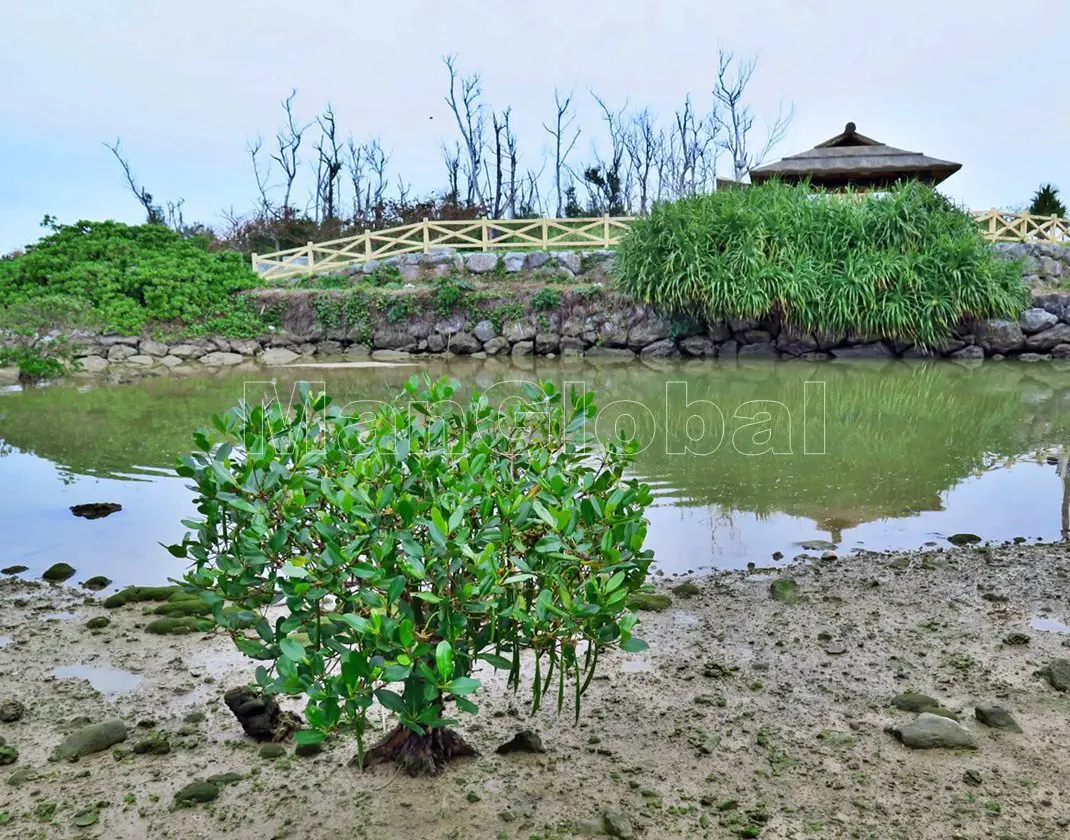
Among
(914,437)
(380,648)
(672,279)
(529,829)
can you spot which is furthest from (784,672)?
(672,279)

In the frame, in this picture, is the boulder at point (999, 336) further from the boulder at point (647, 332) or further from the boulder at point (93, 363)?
the boulder at point (93, 363)

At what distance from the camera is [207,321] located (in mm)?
19391

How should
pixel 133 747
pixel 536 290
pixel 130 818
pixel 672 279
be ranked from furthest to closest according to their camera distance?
pixel 536 290
pixel 672 279
pixel 133 747
pixel 130 818

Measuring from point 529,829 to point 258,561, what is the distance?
0.94 m

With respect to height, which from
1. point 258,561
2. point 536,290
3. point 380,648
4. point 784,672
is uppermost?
point 536,290

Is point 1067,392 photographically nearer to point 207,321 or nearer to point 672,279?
point 672,279

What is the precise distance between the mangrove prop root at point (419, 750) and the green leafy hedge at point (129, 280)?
17898 millimetres

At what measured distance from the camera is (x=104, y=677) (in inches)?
125

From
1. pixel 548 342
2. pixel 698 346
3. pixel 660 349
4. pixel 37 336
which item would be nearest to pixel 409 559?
pixel 37 336

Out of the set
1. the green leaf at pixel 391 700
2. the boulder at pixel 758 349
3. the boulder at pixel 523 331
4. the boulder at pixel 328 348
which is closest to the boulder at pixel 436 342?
the boulder at pixel 523 331

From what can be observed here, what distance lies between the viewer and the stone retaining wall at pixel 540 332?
56.9ft

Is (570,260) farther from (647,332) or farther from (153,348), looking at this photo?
(153,348)

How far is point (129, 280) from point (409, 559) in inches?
767

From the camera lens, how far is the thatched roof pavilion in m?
22.6
